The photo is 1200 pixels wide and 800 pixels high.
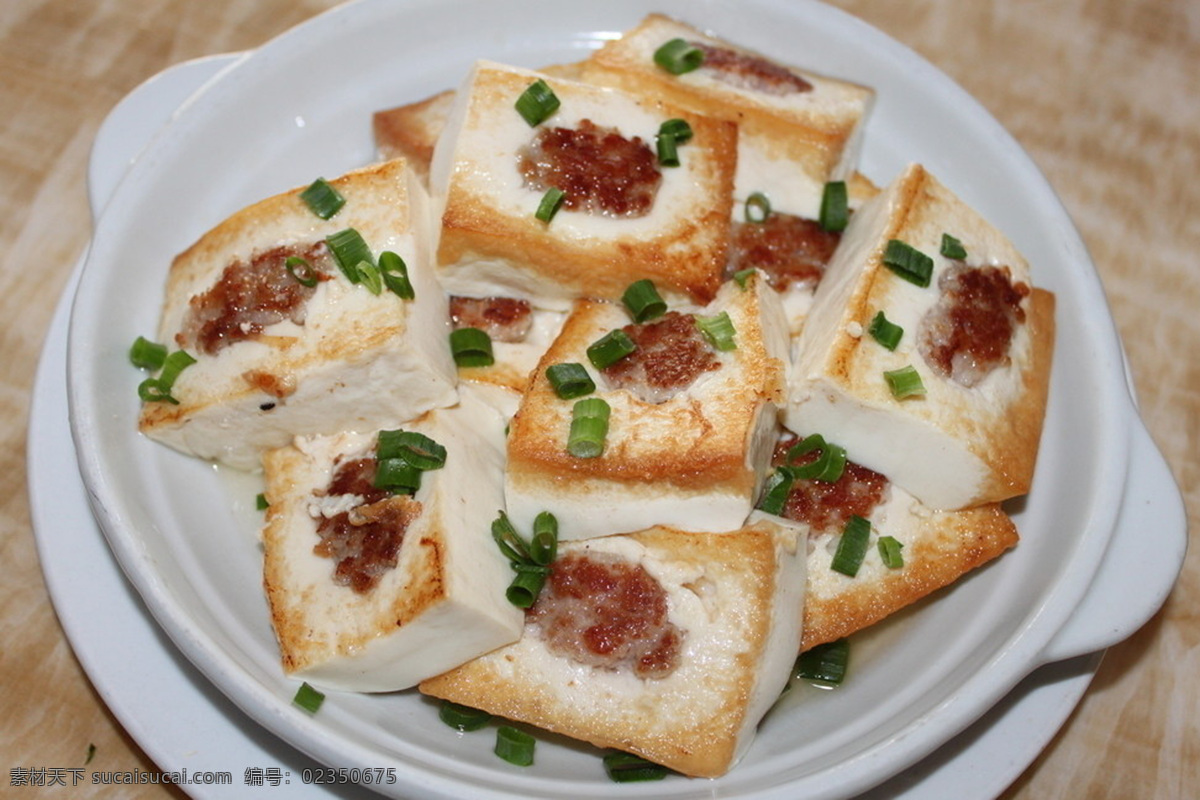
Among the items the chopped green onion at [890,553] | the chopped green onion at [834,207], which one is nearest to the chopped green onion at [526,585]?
the chopped green onion at [890,553]

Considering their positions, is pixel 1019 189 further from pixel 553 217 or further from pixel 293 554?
pixel 293 554

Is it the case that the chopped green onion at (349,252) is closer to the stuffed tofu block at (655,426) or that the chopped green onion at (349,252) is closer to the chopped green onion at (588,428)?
the stuffed tofu block at (655,426)

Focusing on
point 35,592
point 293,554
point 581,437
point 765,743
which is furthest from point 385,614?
point 35,592

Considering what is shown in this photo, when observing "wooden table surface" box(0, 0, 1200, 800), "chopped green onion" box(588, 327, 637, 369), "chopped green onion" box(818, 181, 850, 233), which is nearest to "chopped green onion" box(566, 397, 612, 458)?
"chopped green onion" box(588, 327, 637, 369)

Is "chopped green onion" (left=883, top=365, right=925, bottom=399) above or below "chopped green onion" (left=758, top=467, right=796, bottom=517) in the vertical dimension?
above

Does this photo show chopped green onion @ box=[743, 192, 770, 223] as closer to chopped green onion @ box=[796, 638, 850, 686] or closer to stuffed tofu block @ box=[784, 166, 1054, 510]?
stuffed tofu block @ box=[784, 166, 1054, 510]

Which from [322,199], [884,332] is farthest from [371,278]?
[884,332]

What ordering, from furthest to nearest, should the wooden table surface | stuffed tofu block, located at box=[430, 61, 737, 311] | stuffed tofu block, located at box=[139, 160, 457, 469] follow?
the wooden table surface → stuffed tofu block, located at box=[430, 61, 737, 311] → stuffed tofu block, located at box=[139, 160, 457, 469]
